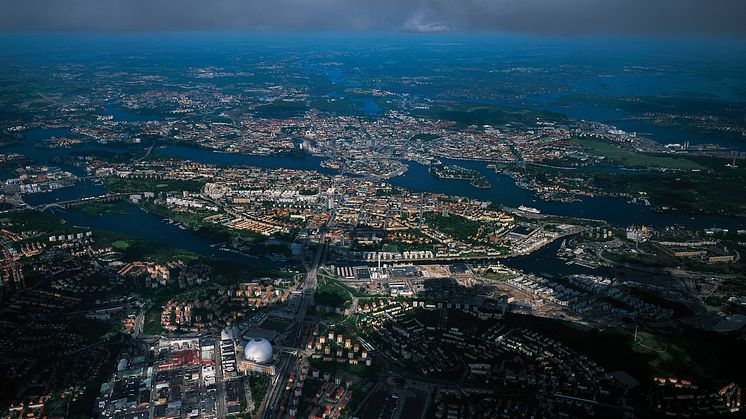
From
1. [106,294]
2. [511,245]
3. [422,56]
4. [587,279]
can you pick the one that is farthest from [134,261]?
[422,56]

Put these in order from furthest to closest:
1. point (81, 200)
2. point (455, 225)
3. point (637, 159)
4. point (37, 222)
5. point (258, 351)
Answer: point (637, 159)
point (81, 200)
point (455, 225)
point (37, 222)
point (258, 351)

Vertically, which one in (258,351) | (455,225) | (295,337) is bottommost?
(295,337)

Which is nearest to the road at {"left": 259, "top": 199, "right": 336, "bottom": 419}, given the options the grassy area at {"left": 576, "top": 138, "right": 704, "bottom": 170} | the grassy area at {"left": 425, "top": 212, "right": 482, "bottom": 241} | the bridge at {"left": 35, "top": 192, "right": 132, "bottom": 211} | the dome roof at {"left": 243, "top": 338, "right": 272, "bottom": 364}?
the dome roof at {"left": 243, "top": 338, "right": 272, "bottom": 364}

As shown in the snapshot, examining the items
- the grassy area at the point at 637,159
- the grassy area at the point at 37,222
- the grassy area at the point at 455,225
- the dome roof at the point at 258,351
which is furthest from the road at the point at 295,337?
the grassy area at the point at 637,159

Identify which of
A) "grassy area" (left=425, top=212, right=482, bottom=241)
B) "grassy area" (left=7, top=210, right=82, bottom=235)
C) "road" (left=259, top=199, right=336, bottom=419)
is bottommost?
"road" (left=259, top=199, right=336, bottom=419)

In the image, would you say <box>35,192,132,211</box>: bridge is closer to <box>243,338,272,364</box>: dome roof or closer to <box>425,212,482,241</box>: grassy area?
<box>425,212,482,241</box>: grassy area

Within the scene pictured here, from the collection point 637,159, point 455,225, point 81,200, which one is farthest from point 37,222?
point 637,159

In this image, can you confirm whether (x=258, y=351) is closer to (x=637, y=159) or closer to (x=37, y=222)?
(x=37, y=222)
